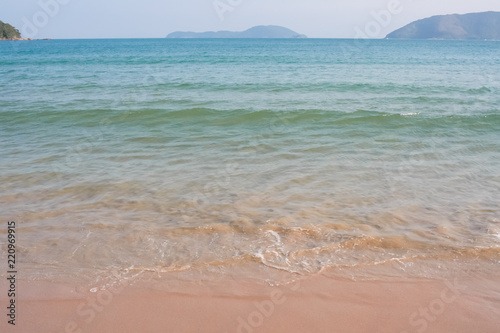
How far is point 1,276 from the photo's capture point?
505cm

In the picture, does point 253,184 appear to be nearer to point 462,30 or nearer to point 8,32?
point 8,32

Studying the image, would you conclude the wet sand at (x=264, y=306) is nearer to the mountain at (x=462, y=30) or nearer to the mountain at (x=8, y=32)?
the mountain at (x=8, y=32)

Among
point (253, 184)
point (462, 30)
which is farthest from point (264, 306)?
point (462, 30)

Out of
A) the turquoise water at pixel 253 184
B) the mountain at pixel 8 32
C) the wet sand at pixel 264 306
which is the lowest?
the wet sand at pixel 264 306

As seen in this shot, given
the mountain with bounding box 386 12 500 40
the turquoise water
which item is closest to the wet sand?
the turquoise water

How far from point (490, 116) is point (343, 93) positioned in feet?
22.5

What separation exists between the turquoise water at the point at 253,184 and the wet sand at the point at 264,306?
38 cm

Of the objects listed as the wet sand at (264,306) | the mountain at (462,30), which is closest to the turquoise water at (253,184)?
the wet sand at (264,306)

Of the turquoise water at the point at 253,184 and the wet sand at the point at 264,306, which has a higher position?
the turquoise water at the point at 253,184

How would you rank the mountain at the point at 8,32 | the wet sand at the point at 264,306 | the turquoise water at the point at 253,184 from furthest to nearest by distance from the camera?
the mountain at the point at 8,32 < the turquoise water at the point at 253,184 < the wet sand at the point at 264,306

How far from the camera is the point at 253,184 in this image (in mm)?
8172

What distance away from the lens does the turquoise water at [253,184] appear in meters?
5.54

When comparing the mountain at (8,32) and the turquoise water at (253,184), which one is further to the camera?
the mountain at (8,32)

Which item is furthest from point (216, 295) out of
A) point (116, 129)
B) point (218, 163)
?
point (116, 129)
